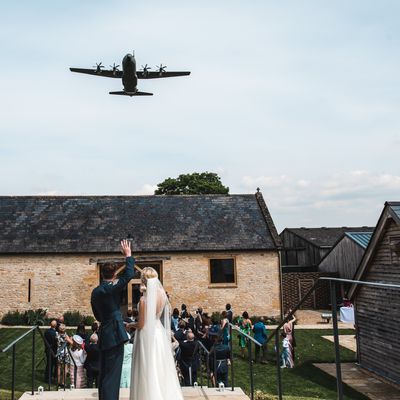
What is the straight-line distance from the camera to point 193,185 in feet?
172

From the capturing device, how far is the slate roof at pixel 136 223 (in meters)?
25.4

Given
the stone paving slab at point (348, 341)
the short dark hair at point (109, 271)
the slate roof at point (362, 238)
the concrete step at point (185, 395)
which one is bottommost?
the stone paving slab at point (348, 341)

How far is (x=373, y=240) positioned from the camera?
49.1ft

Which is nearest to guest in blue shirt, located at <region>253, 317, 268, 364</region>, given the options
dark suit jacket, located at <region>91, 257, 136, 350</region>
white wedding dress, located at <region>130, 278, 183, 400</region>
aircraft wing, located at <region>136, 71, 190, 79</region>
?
white wedding dress, located at <region>130, 278, 183, 400</region>

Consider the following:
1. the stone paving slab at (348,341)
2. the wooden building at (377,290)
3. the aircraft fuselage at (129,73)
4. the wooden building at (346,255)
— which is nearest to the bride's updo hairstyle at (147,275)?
the wooden building at (377,290)

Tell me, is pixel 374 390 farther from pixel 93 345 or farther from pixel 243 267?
pixel 243 267

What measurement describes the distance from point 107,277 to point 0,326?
20539 mm

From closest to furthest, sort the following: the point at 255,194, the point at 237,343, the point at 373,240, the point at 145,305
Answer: the point at 145,305, the point at 373,240, the point at 237,343, the point at 255,194

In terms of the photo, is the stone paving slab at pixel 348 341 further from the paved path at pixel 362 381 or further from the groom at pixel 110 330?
the groom at pixel 110 330

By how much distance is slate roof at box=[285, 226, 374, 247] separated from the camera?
3606 centimetres

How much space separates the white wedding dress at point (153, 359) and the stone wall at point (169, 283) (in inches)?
745

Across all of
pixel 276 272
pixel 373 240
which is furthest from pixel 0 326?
pixel 373 240

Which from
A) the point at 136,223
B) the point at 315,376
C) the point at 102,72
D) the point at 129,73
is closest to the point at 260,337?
the point at 315,376

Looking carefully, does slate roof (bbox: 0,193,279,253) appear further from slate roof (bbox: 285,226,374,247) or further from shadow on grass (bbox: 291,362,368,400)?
shadow on grass (bbox: 291,362,368,400)
